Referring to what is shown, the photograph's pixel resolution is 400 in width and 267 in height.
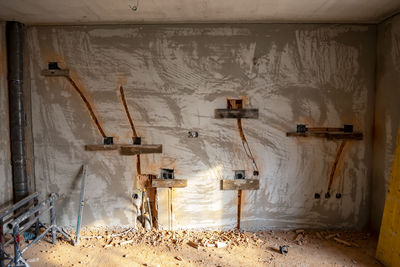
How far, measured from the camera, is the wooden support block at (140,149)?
3043 millimetres

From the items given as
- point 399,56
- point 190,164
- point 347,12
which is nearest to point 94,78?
point 190,164

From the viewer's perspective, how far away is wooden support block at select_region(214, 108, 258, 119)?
9.87 ft

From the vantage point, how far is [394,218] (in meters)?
2.44

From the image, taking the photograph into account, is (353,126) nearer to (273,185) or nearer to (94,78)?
(273,185)

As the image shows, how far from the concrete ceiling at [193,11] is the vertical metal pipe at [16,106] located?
0.68 ft

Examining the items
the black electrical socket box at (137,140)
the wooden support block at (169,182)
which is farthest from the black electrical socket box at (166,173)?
the black electrical socket box at (137,140)

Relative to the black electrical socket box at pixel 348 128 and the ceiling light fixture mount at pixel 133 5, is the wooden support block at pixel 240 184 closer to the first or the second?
the black electrical socket box at pixel 348 128

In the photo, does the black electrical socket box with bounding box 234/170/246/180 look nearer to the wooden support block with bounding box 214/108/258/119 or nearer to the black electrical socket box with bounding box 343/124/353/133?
the wooden support block with bounding box 214/108/258/119

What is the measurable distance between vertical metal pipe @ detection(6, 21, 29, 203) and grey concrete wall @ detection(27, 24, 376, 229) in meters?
Answer: 0.13

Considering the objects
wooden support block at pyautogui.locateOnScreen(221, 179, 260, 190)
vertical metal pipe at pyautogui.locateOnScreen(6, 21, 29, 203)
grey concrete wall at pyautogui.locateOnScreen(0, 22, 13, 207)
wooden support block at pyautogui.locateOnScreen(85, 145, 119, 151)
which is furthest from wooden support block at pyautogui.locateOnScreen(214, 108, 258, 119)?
grey concrete wall at pyautogui.locateOnScreen(0, 22, 13, 207)

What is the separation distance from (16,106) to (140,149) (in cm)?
146

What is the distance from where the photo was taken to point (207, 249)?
9.28ft

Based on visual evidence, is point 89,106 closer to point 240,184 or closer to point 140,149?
point 140,149

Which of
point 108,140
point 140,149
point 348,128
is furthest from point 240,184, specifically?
point 108,140
